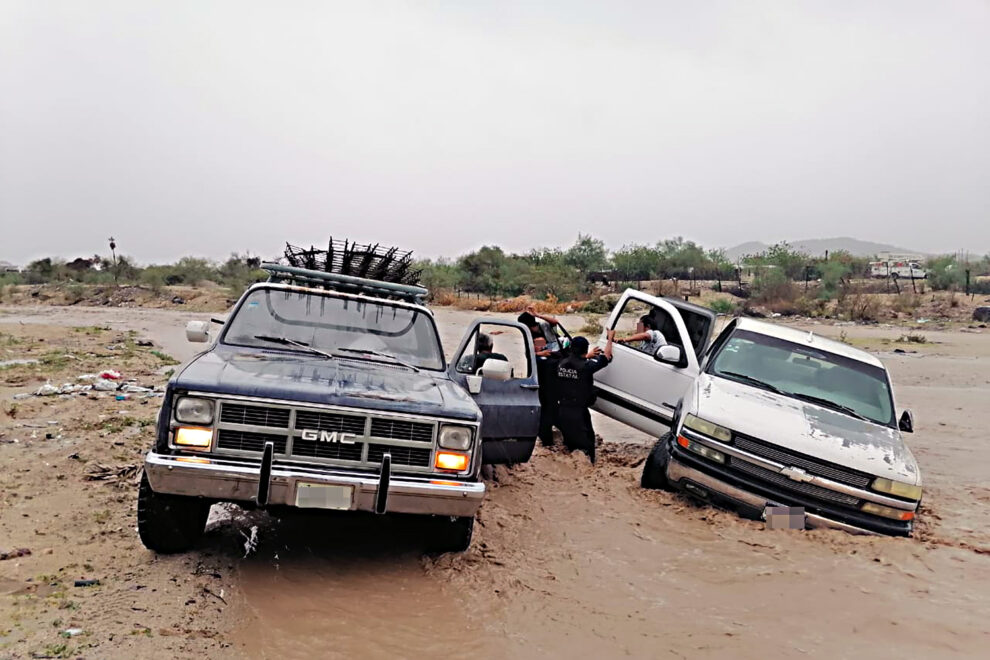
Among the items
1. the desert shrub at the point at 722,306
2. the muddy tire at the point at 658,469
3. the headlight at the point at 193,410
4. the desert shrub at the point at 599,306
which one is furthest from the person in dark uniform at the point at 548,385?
the desert shrub at the point at 722,306

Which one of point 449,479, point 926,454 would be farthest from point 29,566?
point 926,454

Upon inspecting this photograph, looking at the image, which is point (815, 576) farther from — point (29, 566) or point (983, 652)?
point (29, 566)

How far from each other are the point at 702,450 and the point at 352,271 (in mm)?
4019

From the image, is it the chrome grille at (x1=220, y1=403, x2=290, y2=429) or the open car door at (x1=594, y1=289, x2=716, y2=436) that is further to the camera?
the open car door at (x1=594, y1=289, x2=716, y2=436)

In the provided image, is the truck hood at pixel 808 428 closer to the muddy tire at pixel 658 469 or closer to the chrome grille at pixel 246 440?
the muddy tire at pixel 658 469

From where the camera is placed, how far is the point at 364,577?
502 cm

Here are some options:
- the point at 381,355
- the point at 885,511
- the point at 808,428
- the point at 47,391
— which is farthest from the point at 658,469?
the point at 47,391

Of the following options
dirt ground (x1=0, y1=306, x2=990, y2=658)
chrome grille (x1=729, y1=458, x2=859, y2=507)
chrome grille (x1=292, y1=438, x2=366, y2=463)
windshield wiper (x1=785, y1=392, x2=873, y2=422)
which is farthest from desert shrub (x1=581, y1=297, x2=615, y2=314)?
chrome grille (x1=292, y1=438, x2=366, y2=463)

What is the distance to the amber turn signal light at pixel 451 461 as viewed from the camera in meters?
4.79

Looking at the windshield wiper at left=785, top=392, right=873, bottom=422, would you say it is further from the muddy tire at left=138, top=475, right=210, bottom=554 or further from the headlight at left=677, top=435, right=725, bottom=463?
the muddy tire at left=138, top=475, right=210, bottom=554

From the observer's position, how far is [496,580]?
5.15 m

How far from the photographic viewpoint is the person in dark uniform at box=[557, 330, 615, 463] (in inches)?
321

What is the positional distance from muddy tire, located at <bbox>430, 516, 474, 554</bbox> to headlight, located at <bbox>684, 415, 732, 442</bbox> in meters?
2.30

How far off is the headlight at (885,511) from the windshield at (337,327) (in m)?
3.47
